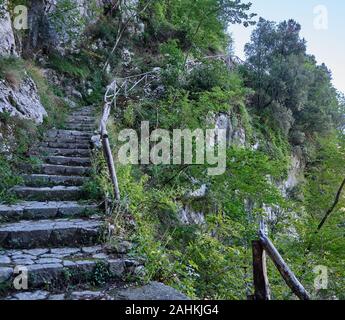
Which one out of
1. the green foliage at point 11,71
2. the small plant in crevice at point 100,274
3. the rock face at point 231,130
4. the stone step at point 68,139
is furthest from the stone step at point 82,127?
the small plant in crevice at point 100,274

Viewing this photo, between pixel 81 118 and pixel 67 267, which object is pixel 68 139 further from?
pixel 67 267

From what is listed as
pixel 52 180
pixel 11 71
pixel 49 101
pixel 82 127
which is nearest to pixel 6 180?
pixel 52 180

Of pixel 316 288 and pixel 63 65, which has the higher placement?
pixel 63 65

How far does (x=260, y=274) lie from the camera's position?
2723mm

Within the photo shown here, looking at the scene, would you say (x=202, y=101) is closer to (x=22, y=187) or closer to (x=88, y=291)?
(x=22, y=187)

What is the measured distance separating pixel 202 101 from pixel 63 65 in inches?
242

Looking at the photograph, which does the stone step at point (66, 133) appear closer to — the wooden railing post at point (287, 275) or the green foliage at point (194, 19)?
the wooden railing post at point (287, 275)

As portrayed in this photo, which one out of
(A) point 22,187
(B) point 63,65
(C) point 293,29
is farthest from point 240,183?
(C) point 293,29

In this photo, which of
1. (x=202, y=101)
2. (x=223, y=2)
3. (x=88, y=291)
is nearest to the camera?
(x=88, y=291)

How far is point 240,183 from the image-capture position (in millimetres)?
7391

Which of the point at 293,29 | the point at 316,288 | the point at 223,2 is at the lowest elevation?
the point at 316,288

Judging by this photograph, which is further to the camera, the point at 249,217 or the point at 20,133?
the point at 249,217

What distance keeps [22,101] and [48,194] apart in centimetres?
319
